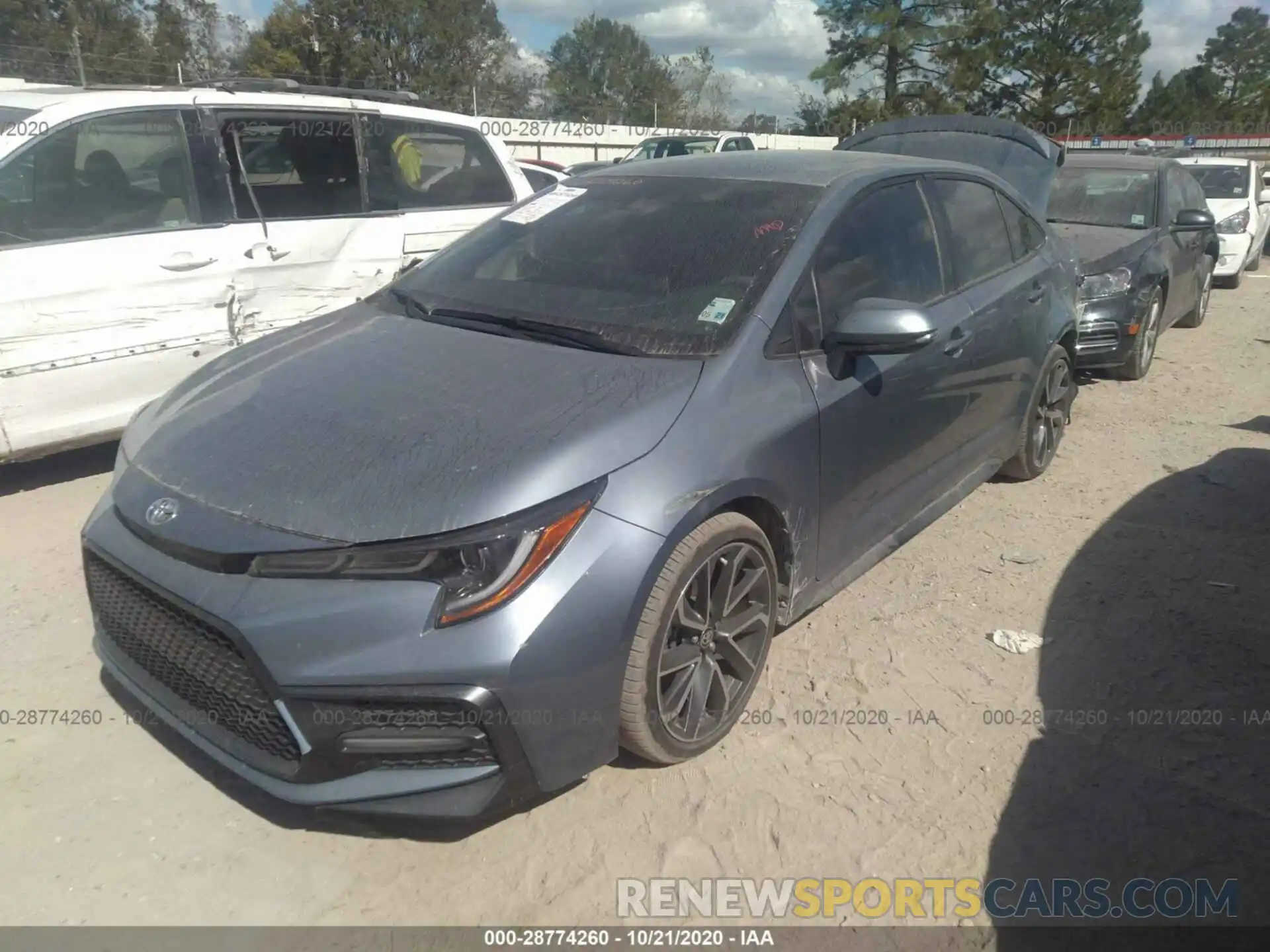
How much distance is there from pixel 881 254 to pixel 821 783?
188 centimetres

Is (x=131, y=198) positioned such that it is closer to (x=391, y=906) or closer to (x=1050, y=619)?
(x=391, y=906)

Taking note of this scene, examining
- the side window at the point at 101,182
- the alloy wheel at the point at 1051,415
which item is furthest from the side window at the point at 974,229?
the side window at the point at 101,182

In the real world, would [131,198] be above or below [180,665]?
above

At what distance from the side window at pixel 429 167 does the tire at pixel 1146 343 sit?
460 cm

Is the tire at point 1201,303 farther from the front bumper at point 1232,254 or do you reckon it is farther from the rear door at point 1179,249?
the front bumper at point 1232,254

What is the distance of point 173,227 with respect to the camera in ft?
15.5

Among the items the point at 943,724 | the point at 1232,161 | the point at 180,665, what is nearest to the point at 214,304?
the point at 180,665

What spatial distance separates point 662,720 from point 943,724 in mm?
1046

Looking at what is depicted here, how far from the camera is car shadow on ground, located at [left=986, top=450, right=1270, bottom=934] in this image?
2.47 m

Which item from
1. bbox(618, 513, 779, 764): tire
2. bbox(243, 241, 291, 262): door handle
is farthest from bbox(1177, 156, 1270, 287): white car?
bbox(618, 513, 779, 764): tire

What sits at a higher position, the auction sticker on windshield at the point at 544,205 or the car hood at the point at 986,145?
the car hood at the point at 986,145

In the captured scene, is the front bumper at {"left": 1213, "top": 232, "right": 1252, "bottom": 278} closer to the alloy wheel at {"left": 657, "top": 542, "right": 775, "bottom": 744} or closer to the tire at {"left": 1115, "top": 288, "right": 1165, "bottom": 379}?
the tire at {"left": 1115, "top": 288, "right": 1165, "bottom": 379}

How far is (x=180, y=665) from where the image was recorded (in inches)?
93.3

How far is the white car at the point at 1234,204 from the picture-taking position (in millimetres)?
11234
